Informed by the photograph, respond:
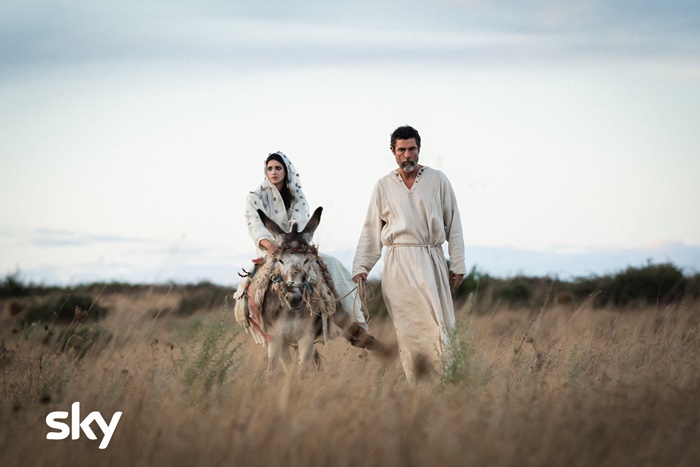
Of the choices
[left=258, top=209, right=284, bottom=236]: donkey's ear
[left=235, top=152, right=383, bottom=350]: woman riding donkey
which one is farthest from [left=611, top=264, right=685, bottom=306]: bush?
[left=258, top=209, right=284, bottom=236]: donkey's ear

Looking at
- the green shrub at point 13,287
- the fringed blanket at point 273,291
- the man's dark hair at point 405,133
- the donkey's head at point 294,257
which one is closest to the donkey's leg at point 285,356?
the fringed blanket at point 273,291

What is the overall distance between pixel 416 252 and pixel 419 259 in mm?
74

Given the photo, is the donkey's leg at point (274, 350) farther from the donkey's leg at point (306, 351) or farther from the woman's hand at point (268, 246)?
the woman's hand at point (268, 246)

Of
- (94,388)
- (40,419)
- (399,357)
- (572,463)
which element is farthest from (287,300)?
(572,463)

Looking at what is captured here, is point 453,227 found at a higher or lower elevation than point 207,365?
higher

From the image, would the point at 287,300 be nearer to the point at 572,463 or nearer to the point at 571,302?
the point at 572,463

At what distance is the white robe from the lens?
7.75 m

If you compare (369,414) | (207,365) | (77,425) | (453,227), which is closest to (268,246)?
(207,365)

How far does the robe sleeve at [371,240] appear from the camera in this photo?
7969 mm

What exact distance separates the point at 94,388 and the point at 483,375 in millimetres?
3184

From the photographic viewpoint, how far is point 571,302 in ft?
66.0

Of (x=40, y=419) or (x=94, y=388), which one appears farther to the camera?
(x=94, y=388)

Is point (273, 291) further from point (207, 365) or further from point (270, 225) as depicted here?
point (207, 365)

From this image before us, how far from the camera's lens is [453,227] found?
7.93 meters
